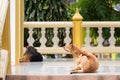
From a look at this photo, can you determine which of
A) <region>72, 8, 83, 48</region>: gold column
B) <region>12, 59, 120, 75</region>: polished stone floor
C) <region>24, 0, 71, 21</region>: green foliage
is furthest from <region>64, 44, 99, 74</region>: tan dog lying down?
<region>24, 0, 71, 21</region>: green foliage

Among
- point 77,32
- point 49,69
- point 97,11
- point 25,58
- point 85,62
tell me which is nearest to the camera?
point 85,62

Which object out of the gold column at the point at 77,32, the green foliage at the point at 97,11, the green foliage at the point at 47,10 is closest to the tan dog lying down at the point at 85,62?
the gold column at the point at 77,32

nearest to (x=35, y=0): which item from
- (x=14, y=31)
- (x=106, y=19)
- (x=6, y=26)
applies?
(x=106, y=19)

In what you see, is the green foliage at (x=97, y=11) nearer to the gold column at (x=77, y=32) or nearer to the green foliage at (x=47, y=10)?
the green foliage at (x=47, y=10)

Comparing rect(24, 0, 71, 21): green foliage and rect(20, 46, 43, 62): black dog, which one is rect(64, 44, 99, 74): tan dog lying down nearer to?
rect(20, 46, 43, 62): black dog

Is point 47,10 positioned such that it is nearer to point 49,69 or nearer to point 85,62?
point 49,69

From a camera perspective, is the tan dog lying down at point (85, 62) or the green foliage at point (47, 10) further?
the green foliage at point (47, 10)

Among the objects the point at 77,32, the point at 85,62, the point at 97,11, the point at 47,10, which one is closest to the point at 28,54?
the point at 77,32

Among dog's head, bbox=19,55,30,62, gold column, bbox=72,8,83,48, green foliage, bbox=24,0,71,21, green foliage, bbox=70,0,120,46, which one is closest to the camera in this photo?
dog's head, bbox=19,55,30,62

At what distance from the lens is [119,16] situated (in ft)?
28.0

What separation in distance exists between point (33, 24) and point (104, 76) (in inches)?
121

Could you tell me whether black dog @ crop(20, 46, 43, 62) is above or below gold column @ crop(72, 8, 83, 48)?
below

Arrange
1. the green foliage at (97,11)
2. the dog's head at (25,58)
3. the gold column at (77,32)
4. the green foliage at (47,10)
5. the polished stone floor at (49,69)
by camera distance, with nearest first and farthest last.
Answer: the polished stone floor at (49,69)
the dog's head at (25,58)
the gold column at (77,32)
the green foliage at (97,11)
the green foliage at (47,10)

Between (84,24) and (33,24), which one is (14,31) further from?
(84,24)
